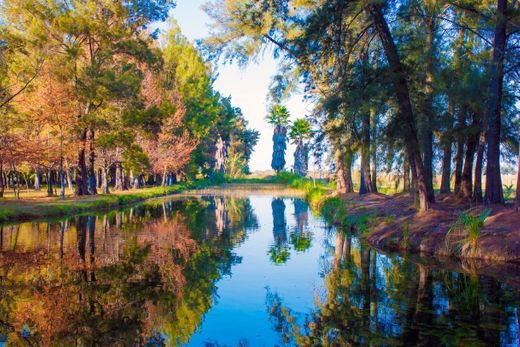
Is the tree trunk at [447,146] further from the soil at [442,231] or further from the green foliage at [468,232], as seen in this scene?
the green foliage at [468,232]

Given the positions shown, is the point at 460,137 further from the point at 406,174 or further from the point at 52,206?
the point at 52,206

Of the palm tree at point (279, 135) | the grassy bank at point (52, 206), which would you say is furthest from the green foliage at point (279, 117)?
the grassy bank at point (52, 206)

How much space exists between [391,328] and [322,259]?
23.5 ft

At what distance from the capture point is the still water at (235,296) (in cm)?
842

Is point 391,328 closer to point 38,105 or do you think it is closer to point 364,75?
point 364,75

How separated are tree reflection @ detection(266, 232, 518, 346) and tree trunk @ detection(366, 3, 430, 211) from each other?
5.40 metres

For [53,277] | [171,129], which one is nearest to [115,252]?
[53,277]

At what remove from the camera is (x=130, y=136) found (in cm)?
3562

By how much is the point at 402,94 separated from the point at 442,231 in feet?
17.2

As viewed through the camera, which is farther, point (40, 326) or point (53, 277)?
point (53, 277)

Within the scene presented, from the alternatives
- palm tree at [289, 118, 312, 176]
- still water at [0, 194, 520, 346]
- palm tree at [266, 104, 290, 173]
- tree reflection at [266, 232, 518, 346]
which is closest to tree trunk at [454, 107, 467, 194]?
still water at [0, 194, 520, 346]

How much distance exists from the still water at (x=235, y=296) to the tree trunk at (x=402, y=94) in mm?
3681

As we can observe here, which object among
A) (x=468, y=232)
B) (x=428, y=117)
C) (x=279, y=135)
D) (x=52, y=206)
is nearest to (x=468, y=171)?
(x=428, y=117)

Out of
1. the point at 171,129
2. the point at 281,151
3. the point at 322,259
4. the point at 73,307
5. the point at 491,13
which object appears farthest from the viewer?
the point at 281,151
